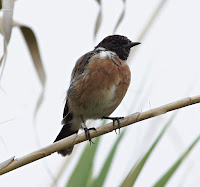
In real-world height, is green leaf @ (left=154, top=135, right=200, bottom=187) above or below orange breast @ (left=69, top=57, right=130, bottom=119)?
above

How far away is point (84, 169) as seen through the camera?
5.21 feet

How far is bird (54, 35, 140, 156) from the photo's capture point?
3215 millimetres

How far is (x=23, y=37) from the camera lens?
5.48 ft

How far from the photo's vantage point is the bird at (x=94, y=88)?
321 cm

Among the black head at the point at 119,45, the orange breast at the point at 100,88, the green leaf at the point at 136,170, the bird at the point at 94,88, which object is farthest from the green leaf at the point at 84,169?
the black head at the point at 119,45

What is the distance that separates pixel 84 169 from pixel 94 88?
1.67 m

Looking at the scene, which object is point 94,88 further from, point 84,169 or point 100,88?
point 84,169

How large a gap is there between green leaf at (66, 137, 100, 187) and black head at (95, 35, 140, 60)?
6.98 feet

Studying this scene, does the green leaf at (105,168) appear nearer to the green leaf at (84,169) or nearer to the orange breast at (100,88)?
the green leaf at (84,169)

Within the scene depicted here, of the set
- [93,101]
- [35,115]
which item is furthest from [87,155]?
[93,101]

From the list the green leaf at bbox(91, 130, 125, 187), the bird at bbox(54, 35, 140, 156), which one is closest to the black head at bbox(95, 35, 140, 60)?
the bird at bbox(54, 35, 140, 156)

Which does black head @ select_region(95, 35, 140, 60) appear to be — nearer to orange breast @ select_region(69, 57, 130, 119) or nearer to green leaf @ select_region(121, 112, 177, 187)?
orange breast @ select_region(69, 57, 130, 119)

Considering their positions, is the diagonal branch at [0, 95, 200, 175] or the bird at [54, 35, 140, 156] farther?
the bird at [54, 35, 140, 156]

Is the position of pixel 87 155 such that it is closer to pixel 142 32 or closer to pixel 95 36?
pixel 95 36
